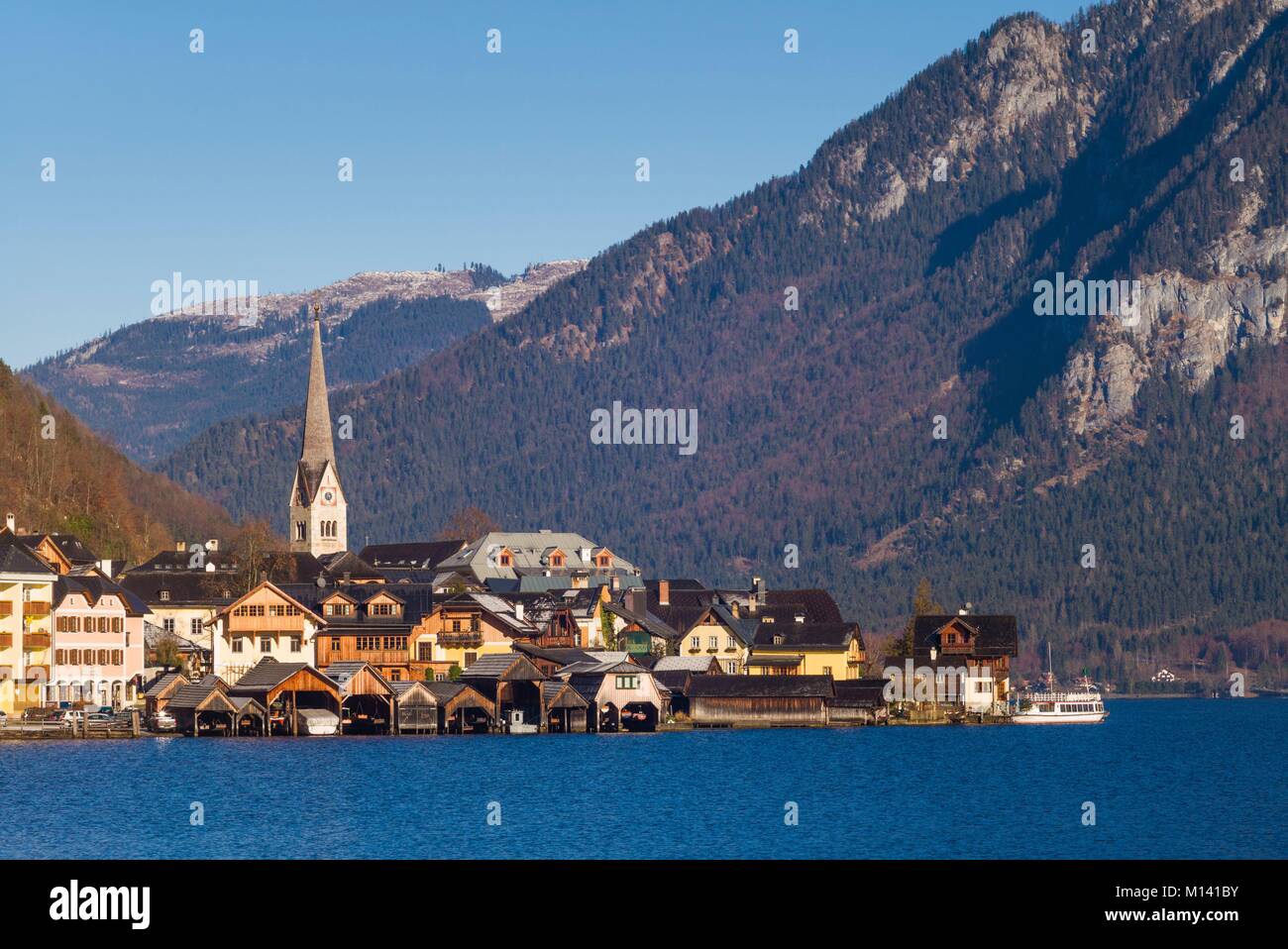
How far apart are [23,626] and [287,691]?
1563cm

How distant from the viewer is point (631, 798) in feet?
278

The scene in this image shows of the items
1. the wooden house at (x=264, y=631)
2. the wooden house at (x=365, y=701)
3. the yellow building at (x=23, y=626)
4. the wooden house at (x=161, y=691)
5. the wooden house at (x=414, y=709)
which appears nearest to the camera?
the yellow building at (x=23, y=626)

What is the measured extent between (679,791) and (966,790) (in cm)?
1219

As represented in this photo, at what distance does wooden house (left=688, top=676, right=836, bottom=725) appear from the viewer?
14212cm

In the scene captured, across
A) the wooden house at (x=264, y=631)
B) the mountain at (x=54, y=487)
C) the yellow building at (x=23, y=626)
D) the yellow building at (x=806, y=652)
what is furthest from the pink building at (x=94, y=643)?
the yellow building at (x=806, y=652)

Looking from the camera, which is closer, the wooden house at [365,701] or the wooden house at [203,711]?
the wooden house at [203,711]

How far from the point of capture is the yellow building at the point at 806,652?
6334 inches

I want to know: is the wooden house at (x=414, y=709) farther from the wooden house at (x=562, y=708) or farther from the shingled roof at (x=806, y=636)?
the shingled roof at (x=806, y=636)

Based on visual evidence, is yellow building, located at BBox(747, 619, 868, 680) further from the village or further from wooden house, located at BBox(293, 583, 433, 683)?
wooden house, located at BBox(293, 583, 433, 683)

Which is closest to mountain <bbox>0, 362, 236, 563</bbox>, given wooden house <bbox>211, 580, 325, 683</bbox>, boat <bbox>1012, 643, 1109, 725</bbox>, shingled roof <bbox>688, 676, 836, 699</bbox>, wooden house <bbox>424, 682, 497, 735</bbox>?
wooden house <bbox>211, 580, 325, 683</bbox>

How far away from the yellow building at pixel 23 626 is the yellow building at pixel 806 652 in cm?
5342

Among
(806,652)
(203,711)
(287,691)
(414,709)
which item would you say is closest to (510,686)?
(414,709)

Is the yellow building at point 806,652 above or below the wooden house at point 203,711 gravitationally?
above

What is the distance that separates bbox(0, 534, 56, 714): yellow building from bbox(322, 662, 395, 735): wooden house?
16255 mm
